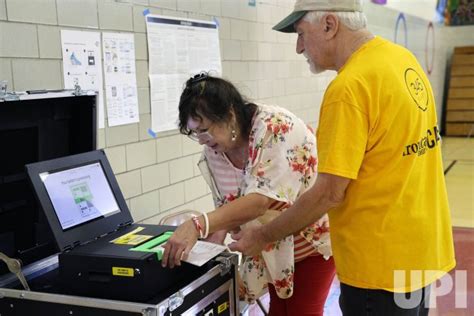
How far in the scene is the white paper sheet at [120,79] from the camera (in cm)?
241

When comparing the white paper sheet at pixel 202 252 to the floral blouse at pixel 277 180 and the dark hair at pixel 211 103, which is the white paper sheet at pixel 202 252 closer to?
the floral blouse at pixel 277 180

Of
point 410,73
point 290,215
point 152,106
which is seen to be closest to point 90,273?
point 290,215

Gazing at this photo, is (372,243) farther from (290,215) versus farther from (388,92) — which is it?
(388,92)

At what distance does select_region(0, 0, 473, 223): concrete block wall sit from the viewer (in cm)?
199

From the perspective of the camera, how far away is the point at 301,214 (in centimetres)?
141

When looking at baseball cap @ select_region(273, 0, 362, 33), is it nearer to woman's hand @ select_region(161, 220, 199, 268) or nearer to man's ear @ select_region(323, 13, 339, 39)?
man's ear @ select_region(323, 13, 339, 39)

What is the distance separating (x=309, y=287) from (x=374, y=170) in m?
0.66

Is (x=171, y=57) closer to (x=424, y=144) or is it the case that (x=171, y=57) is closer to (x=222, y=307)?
(x=222, y=307)

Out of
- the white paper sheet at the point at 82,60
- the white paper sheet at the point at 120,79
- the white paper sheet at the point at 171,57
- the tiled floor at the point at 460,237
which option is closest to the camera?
the white paper sheet at the point at 82,60

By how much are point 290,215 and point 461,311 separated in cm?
212

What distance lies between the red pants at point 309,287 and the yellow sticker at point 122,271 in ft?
2.43

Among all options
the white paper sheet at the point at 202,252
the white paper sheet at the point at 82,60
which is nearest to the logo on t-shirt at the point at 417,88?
the white paper sheet at the point at 202,252

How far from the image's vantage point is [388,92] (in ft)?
4.18

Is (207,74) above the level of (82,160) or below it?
above
